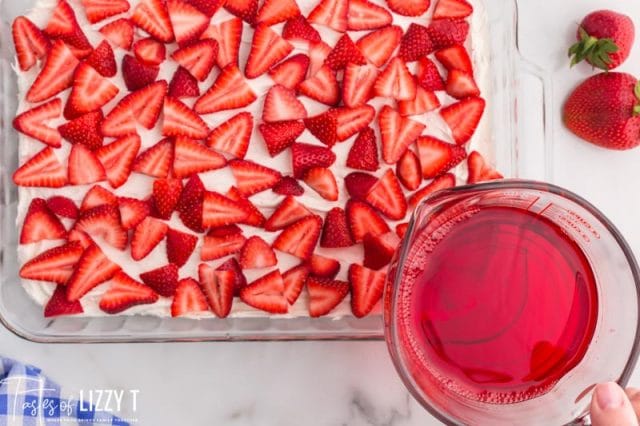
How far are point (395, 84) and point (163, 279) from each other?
56 cm

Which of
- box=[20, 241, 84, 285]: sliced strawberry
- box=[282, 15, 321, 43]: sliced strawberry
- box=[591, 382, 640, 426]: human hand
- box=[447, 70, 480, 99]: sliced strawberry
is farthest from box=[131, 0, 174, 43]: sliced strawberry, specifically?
box=[591, 382, 640, 426]: human hand

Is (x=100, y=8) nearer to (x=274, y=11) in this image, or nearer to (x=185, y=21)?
(x=185, y=21)

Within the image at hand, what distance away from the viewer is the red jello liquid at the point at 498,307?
1207 mm

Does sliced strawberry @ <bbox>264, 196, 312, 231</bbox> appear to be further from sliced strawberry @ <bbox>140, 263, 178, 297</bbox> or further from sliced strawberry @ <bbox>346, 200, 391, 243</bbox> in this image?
sliced strawberry @ <bbox>140, 263, 178, 297</bbox>

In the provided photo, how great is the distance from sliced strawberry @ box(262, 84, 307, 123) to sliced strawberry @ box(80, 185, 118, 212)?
1.05 ft

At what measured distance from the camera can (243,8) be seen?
1386 mm

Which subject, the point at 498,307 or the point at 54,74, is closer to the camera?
the point at 498,307

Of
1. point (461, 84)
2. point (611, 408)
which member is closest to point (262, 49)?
point (461, 84)

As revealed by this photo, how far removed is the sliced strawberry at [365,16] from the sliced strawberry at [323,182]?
0.28 meters

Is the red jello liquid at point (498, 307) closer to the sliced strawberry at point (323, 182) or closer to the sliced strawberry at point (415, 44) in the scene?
the sliced strawberry at point (323, 182)

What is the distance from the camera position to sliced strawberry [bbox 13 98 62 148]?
138cm

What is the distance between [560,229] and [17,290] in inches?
39.9

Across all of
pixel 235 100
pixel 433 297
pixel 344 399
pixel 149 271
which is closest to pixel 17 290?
pixel 149 271

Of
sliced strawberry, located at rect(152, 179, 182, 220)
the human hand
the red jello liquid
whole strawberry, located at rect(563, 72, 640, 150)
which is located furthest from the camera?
whole strawberry, located at rect(563, 72, 640, 150)
